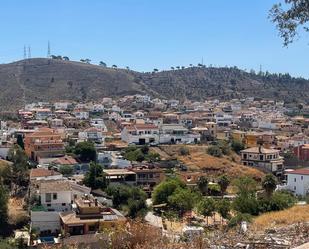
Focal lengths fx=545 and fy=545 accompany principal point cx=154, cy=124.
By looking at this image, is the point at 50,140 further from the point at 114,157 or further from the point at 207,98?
the point at 207,98

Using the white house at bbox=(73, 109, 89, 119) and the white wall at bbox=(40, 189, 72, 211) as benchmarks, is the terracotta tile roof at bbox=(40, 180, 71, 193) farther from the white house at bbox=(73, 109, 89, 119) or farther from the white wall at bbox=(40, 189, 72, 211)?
the white house at bbox=(73, 109, 89, 119)

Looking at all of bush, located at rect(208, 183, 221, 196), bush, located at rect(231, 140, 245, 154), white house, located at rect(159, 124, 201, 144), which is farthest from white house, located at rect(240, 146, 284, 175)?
bush, located at rect(208, 183, 221, 196)

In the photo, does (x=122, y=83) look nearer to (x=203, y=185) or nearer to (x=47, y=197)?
(x=203, y=185)

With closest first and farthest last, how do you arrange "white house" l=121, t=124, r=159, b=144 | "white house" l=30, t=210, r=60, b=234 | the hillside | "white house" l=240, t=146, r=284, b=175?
"white house" l=30, t=210, r=60, b=234 → "white house" l=240, t=146, r=284, b=175 → "white house" l=121, t=124, r=159, b=144 → the hillside

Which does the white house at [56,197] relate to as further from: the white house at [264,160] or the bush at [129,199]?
the white house at [264,160]

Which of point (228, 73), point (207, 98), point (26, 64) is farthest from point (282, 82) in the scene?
point (26, 64)
